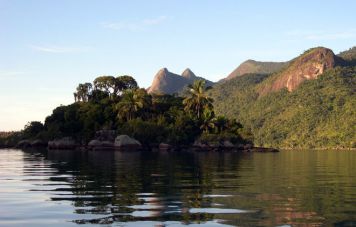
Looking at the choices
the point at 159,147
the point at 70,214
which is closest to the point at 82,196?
the point at 70,214

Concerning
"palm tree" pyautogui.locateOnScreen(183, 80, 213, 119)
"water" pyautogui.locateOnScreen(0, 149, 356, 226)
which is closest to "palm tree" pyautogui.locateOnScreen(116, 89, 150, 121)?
"palm tree" pyautogui.locateOnScreen(183, 80, 213, 119)

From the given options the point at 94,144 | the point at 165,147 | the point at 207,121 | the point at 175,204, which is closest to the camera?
the point at 175,204

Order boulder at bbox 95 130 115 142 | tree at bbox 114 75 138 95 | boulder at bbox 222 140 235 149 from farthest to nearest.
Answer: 1. tree at bbox 114 75 138 95
2. boulder at bbox 222 140 235 149
3. boulder at bbox 95 130 115 142

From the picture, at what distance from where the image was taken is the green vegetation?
113188mm

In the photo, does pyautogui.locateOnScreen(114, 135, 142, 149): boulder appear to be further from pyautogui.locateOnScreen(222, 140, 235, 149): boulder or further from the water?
the water

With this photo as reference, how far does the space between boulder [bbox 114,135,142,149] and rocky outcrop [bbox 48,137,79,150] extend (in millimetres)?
16216

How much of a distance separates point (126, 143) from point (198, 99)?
2705 cm

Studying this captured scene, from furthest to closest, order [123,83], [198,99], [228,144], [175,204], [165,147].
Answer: [123,83] < [198,99] < [228,144] < [165,147] < [175,204]

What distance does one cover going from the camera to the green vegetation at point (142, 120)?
113 meters

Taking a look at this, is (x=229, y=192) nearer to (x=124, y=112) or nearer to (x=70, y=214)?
(x=70, y=214)

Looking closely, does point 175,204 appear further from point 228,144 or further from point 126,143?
point 228,144

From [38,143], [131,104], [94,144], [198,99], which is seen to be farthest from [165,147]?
[38,143]

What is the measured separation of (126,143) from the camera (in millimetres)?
105375

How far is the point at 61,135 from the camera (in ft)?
386
